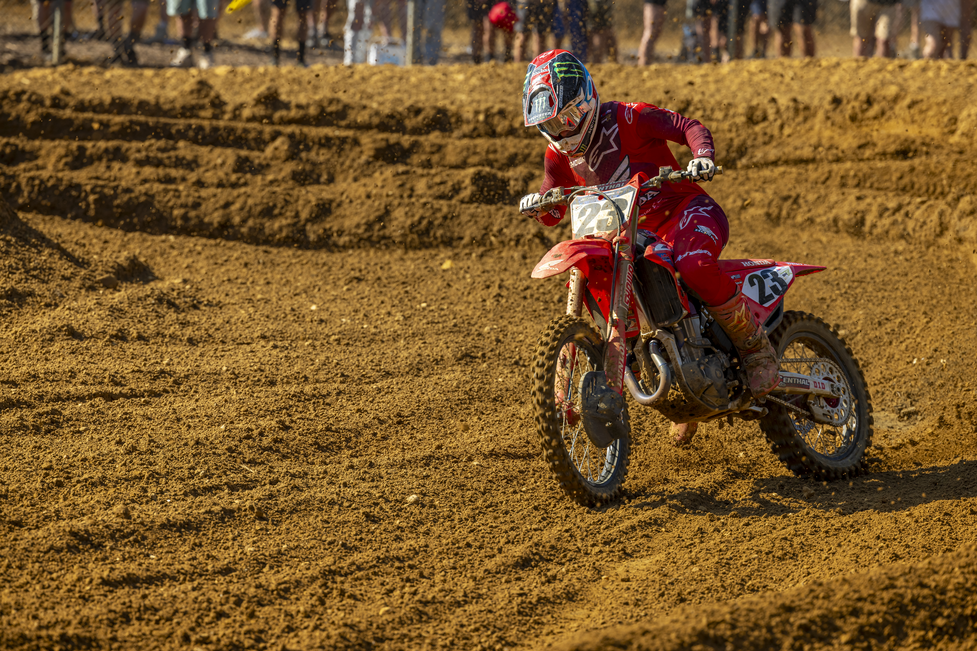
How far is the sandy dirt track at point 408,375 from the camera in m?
3.71

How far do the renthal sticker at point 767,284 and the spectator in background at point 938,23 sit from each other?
793cm

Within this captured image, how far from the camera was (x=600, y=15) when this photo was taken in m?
12.5

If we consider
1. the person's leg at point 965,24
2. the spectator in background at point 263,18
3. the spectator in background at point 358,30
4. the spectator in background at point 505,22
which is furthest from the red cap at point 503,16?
the person's leg at point 965,24

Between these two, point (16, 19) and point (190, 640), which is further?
point (16, 19)

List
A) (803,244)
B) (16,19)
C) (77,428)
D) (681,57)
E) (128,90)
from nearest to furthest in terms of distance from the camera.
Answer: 1. (77,428)
2. (803,244)
3. (128,90)
4. (681,57)
5. (16,19)

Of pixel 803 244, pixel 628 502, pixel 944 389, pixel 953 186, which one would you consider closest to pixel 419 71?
pixel 803 244

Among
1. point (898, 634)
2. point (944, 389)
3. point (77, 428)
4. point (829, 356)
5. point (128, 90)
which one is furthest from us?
point (128, 90)

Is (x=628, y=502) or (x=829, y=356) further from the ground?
(x=829, y=356)

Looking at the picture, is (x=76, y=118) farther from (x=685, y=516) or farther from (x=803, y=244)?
(x=685, y=516)

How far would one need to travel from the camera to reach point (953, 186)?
924 cm

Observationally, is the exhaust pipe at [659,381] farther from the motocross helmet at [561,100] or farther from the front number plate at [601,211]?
the motocross helmet at [561,100]

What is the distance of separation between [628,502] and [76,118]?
7770 mm

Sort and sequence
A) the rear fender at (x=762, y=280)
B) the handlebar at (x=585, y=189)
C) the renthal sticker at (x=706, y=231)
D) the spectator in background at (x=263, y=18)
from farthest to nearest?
1. the spectator in background at (x=263, y=18)
2. the rear fender at (x=762, y=280)
3. the renthal sticker at (x=706, y=231)
4. the handlebar at (x=585, y=189)

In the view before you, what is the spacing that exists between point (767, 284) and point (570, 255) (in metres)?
1.41
